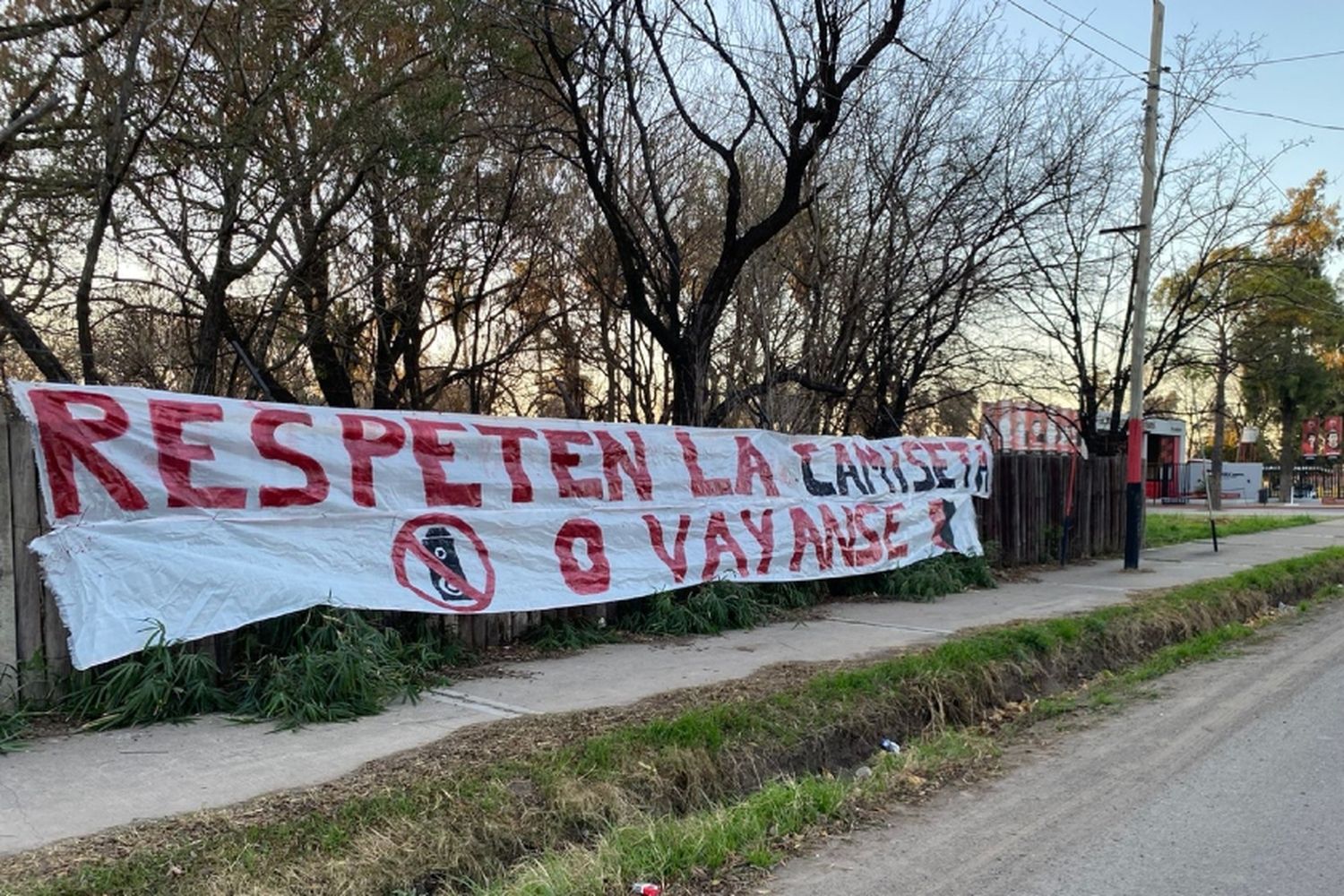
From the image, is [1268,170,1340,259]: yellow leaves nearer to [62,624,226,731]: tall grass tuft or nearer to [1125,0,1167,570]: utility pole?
[1125,0,1167,570]: utility pole

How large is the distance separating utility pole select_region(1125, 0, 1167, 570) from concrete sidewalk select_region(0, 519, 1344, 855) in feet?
13.1

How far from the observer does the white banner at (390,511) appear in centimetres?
566

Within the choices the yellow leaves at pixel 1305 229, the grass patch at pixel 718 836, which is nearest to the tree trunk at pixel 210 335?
the grass patch at pixel 718 836

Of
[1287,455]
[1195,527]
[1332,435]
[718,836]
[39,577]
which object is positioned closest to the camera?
[718,836]

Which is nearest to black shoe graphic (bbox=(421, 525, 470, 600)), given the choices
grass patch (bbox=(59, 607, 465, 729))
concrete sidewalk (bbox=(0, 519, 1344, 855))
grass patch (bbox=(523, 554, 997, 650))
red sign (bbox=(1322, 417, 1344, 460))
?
grass patch (bbox=(59, 607, 465, 729))

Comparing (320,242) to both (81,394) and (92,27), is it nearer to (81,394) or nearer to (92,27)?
A: (92,27)

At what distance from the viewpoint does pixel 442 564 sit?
24.0 feet

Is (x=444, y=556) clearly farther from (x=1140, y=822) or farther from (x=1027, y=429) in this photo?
(x=1027, y=429)

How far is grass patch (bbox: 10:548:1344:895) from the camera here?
3754 mm

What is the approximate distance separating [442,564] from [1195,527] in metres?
20.1

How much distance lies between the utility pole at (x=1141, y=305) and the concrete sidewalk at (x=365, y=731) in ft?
13.1

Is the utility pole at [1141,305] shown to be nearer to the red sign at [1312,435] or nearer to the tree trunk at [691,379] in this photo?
the tree trunk at [691,379]

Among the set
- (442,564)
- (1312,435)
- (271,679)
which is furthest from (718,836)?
(1312,435)

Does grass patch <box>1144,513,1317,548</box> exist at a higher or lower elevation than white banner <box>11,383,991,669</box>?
lower
